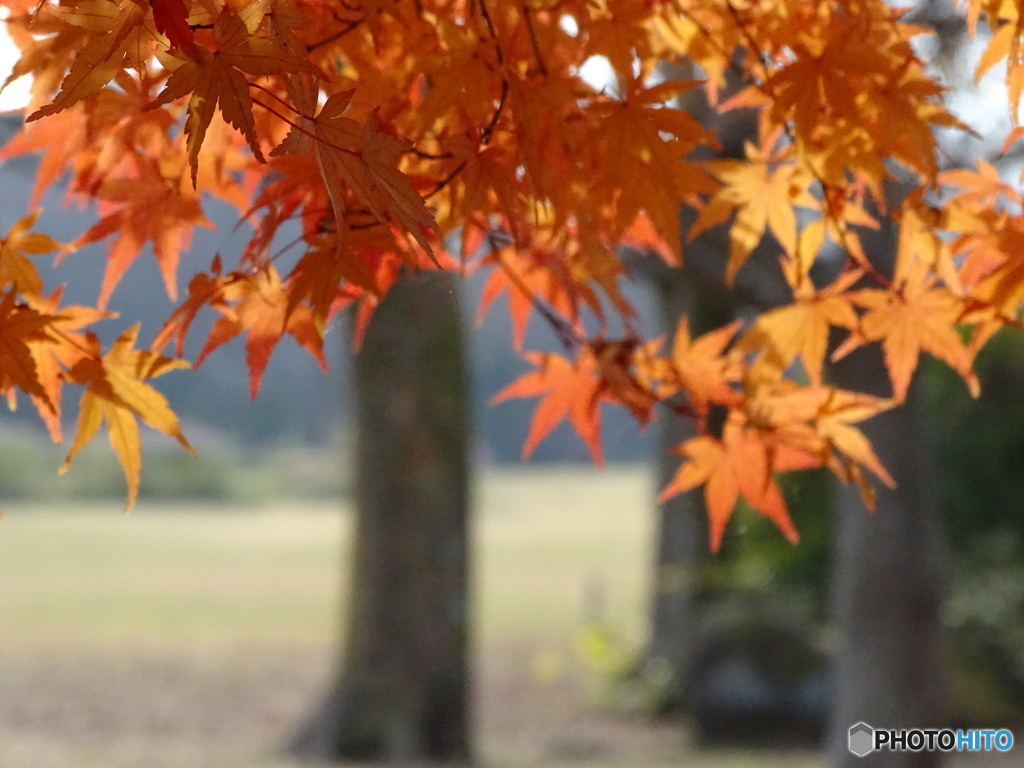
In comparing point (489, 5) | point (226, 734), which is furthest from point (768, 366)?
point (226, 734)

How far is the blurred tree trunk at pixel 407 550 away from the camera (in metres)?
3.29

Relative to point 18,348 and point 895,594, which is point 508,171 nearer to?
point 18,348

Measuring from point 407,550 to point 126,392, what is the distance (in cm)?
249

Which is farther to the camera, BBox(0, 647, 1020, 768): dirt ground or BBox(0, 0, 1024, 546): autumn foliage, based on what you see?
BBox(0, 647, 1020, 768): dirt ground

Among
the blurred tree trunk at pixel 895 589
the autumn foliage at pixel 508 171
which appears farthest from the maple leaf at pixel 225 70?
the blurred tree trunk at pixel 895 589

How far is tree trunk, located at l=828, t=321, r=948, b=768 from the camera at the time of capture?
75.8 inches

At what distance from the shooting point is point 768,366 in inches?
41.1

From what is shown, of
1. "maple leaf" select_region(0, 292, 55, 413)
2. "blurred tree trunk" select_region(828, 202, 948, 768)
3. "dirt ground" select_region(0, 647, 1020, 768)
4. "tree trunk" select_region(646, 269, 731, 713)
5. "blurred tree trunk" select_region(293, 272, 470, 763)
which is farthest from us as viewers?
"tree trunk" select_region(646, 269, 731, 713)

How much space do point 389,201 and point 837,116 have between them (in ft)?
1.47

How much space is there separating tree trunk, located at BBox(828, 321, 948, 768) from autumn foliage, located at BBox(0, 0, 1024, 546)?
3.12 feet

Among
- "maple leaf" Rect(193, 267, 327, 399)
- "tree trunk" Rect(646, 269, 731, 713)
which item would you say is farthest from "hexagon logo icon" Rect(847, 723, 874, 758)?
"tree trunk" Rect(646, 269, 731, 713)

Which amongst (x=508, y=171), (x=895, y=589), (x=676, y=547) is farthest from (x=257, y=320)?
(x=676, y=547)

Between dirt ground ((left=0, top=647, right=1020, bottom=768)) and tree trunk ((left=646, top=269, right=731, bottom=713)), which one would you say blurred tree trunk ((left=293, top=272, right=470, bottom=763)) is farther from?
tree trunk ((left=646, top=269, right=731, bottom=713))

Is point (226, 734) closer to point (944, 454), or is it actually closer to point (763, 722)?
point (763, 722)
